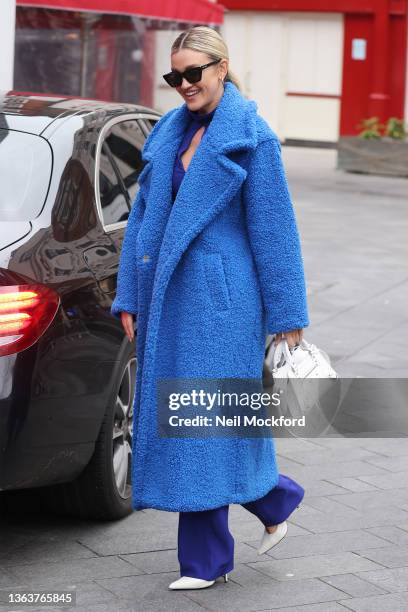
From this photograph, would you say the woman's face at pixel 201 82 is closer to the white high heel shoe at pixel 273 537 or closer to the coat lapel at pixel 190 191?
the coat lapel at pixel 190 191

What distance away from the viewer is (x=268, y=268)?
3.87 meters

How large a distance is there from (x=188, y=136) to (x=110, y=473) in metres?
1.29

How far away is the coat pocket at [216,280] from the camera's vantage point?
150 inches

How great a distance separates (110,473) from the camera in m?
4.54

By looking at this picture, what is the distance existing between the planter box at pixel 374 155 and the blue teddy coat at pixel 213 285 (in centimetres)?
1751

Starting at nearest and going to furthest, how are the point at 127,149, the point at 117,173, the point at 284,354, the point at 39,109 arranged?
1. the point at 284,354
2. the point at 39,109
3. the point at 117,173
4. the point at 127,149

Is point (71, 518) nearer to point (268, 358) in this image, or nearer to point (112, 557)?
point (112, 557)

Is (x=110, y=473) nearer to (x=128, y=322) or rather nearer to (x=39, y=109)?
(x=128, y=322)

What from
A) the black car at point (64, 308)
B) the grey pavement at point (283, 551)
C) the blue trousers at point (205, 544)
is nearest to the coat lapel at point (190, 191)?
the black car at point (64, 308)

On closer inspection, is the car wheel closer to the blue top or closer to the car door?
the car door

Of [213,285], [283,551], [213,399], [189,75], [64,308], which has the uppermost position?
[189,75]

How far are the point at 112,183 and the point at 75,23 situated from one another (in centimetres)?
914

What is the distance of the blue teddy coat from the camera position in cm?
383

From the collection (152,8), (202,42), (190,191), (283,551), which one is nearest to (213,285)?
(190,191)
